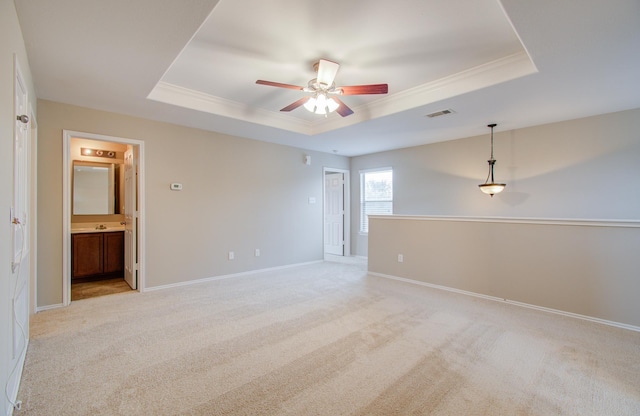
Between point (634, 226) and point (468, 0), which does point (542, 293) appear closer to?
point (634, 226)

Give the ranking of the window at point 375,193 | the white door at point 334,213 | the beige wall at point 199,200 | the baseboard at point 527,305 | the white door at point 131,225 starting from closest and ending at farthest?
the baseboard at point 527,305, the beige wall at point 199,200, the white door at point 131,225, the window at point 375,193, the white door at point 334,213

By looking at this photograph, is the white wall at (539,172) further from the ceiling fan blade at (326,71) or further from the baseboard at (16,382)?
the baseboard at (16,382)

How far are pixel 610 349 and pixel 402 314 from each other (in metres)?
1.81

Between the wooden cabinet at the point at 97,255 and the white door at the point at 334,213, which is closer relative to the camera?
the wooden cabinet at the point at 97,255

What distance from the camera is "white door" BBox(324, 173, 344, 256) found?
7.15 m

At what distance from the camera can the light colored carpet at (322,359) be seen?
1817mm

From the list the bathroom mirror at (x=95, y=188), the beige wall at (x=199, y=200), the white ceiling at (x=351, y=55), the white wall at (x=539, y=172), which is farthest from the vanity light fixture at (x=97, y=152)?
the white wall at (x=539, y=172)

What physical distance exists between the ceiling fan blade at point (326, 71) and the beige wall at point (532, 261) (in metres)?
2.74

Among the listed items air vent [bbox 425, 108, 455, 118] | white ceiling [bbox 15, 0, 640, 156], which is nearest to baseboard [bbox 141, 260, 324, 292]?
white ceiling [bbox 15, 0, 640, 156]

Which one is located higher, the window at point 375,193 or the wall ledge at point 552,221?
the window at point 375,193

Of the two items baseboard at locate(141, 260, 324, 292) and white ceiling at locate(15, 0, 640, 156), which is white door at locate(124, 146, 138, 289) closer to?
baseboard at locate(141, 260, 324, 292)

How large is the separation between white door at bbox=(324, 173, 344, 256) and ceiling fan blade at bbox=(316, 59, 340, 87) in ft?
13.8

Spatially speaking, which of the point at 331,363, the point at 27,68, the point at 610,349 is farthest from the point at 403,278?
the point at 27,68

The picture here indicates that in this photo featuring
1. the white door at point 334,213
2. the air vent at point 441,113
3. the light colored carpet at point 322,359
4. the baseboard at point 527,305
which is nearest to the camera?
the light colored carpet at point 322,359
